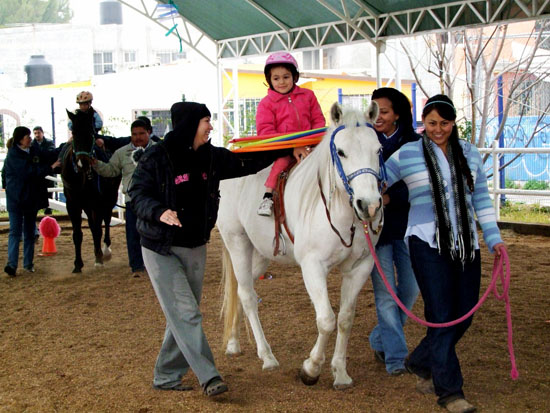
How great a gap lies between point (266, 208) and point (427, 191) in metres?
1.29

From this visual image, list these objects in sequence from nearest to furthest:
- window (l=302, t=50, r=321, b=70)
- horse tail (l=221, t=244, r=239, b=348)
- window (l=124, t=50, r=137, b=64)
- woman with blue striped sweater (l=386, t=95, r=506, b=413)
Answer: woman with blue striped sweater (l=386, t=95, r=506, b=413), horse tail (l=221, t=244, r=239, b=348), window (l=302, t=50, r=321, b=70), window (l=124, t=50, r=137, b=64)

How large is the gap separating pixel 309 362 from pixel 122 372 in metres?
1.43

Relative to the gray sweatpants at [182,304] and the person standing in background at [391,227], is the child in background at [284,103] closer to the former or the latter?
the person standing in background at [391,227]

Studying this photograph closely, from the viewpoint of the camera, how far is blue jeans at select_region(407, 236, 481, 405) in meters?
3.94

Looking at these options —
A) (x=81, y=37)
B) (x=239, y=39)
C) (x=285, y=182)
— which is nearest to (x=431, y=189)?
(x=285, y=182)

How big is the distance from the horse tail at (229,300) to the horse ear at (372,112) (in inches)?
80.6

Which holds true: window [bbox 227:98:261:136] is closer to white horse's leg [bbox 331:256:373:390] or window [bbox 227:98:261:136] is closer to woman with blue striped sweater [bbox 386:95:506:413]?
white horse's leg [bbox 331:256:373:390]

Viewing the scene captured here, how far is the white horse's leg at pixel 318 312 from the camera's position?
4.41 metres

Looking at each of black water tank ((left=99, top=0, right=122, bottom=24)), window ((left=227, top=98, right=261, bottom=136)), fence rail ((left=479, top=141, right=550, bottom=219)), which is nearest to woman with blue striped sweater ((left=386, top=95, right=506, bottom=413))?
fence rail ((left=479, top=141, right=550, bottom=219))

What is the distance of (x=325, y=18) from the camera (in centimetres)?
1305

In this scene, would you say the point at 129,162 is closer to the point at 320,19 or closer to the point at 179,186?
the point at 179,186

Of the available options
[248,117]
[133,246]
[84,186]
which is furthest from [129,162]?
[248,117]

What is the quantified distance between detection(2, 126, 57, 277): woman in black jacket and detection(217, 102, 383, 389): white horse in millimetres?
5117

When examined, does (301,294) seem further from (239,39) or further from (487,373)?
(239,39)
